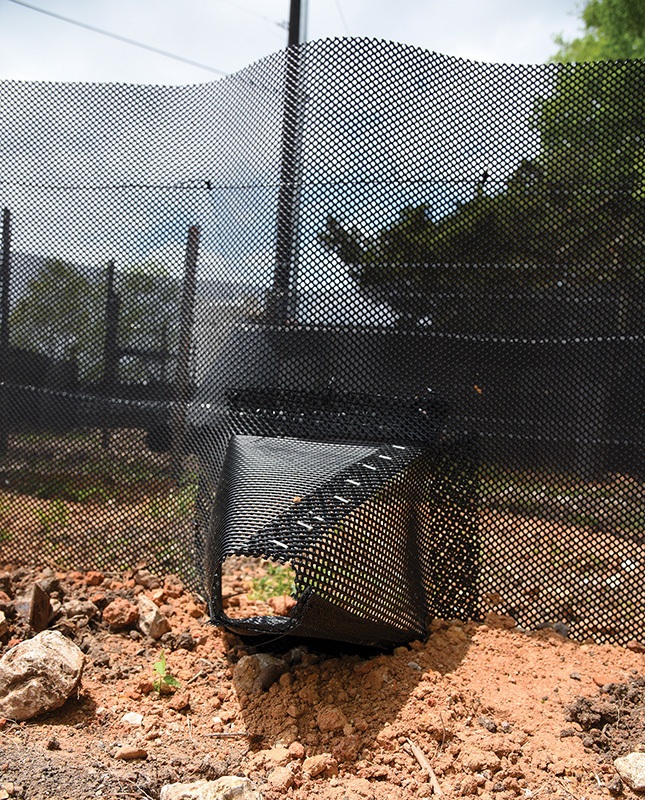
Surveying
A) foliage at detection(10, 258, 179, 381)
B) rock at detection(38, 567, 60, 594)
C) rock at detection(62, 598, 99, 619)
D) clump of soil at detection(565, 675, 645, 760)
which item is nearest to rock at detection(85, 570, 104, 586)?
rock at detection(38, 567, 60, 594)

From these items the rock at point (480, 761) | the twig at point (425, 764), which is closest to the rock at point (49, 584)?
the twig at point (425, 764)

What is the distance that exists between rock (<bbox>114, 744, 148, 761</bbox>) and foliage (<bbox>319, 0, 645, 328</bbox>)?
206 cm

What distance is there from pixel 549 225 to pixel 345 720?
226cm

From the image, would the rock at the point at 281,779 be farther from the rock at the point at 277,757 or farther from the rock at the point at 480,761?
the rock at the point at 480,761

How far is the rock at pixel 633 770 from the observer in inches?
77.2

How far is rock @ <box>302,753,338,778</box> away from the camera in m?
1.96

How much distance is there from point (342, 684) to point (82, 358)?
2.25m

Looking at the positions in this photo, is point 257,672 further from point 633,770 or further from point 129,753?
point 633,770

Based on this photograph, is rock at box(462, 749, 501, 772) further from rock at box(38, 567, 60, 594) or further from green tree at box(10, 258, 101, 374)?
green tree at box(10, 258, 101, 374)

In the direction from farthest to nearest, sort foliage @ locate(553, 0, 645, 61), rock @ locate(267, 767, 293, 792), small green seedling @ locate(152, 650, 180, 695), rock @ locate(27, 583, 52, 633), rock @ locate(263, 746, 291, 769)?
foliage @ locate(553, 0, 645, 61), rock @ locate(27, 583, 52, 633), small green seedling @ locate(152, 650, 180, 695), rock @ locate(263, 746, 291, 769), rock @ locate(267, 767, 293, 792)

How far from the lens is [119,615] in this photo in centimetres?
291

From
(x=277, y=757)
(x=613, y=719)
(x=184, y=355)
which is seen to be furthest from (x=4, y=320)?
(x=613, y=719)

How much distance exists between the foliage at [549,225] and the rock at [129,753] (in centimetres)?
206

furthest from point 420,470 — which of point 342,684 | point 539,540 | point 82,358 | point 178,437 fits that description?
point 82,358
